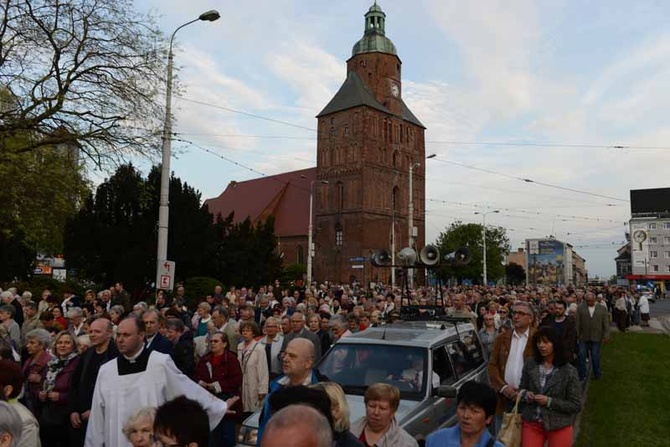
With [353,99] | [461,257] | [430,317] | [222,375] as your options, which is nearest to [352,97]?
[353,99]

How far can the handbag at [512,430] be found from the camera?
4.63 metres

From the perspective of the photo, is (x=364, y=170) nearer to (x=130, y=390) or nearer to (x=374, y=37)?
(x=374, y=37)

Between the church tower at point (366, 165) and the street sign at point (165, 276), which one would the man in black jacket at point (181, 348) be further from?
the church tower at point (366, 165)

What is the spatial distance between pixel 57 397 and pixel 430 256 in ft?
19.9

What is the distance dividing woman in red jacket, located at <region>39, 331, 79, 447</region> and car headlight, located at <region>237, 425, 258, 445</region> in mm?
1624

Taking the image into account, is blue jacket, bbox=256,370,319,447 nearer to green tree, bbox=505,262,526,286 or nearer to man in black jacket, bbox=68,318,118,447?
man in black jacket, bbox=68,318,118,447

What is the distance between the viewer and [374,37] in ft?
209

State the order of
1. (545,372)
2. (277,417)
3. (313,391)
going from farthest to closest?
(545,372), (313,391), (277,417)

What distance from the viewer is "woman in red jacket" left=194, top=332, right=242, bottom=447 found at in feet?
19.6

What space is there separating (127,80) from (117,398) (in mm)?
13702

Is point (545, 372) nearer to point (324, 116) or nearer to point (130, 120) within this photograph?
point (130, 120)

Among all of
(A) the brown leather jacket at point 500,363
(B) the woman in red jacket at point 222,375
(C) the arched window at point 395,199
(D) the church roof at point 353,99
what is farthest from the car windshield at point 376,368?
Answer: (C) the arched window at point 395,199

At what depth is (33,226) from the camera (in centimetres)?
1770

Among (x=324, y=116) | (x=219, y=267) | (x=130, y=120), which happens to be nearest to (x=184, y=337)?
(x=130, y=120)
